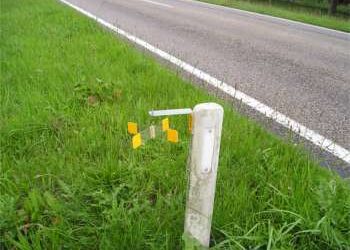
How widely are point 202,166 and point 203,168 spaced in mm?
12

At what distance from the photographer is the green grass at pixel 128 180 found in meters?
1.72

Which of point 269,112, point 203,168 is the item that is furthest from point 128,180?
point 269,112

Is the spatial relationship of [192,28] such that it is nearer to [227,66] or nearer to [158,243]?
[227,66]

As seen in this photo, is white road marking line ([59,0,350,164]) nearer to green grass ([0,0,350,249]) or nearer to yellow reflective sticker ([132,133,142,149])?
green grass ([0,0,350,249])

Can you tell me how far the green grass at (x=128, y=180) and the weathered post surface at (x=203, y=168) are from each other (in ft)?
0.58

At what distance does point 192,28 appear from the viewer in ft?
26.3

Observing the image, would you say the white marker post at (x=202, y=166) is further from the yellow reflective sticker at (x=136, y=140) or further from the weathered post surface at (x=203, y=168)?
the yellow reflective sticker at (x=136, y=140)

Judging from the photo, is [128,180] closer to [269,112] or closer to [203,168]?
[203,168]

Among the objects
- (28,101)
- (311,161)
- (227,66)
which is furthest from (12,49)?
(311,161)

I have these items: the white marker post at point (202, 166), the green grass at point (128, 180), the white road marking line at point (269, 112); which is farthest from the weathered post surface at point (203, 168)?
the white road marking line at point (269, 112)

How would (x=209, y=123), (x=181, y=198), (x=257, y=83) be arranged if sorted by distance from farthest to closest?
(x=257, y=83) → (x=181, y=198) → (x=209, y=123)

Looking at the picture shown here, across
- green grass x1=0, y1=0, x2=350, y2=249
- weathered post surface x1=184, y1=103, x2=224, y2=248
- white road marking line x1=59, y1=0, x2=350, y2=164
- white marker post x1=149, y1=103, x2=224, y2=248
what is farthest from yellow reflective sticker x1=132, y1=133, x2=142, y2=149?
white road marking line x1=59, y1=0, x2=350, y2=164

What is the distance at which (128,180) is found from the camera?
2.10 metres

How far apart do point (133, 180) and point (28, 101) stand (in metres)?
1.48
